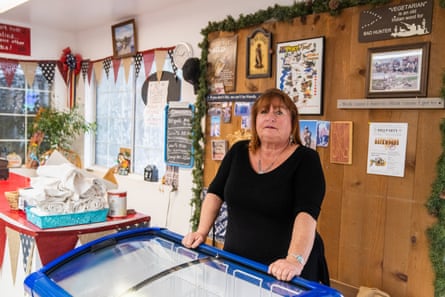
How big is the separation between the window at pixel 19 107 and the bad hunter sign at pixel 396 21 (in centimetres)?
399

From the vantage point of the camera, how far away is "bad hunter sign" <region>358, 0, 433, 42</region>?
2.06m

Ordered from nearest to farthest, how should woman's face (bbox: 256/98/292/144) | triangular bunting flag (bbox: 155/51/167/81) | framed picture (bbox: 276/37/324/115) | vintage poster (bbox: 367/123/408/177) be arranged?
woman's face (bbox: 256/98/292/144) < vintage poster (bbox: 367/123/408/177) < framed picture (bbox: 276/37/324/115) < triangular bunting flag (bbox: 155/51/167/81)

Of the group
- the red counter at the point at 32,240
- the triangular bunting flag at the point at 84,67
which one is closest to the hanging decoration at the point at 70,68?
the triangular bunting flag at the point at 84,67

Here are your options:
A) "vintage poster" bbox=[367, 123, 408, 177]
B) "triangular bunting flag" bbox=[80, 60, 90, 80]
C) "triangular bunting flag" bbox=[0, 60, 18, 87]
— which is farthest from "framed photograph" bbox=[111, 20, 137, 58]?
"vintage poster" bbox=[367, 123, 408, 177]

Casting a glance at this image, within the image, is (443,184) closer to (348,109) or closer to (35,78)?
(348,109)

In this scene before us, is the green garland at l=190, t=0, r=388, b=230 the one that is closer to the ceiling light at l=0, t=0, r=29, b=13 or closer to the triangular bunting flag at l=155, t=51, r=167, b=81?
the triangular bunting flag at l=155, t=51, r=167, b=81

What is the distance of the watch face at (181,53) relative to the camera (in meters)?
3.40

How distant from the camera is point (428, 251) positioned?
2084 millimetres

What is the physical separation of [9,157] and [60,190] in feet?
10.2

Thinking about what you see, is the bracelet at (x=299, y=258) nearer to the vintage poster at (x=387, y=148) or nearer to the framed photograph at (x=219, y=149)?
the vintage poster at (x=387, y=148)

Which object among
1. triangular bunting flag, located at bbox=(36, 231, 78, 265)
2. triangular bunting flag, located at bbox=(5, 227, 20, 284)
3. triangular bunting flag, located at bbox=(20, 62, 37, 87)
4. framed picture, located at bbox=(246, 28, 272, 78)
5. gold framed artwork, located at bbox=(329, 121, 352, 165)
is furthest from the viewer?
triangular bunting flag, located at bbox=(20, 62, 37, 87)

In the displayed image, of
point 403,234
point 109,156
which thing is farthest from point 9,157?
point 403,234

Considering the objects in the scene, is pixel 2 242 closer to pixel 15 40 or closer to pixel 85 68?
pixel 85 68

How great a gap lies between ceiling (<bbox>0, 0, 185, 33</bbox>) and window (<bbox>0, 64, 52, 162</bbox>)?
59 centimetres
